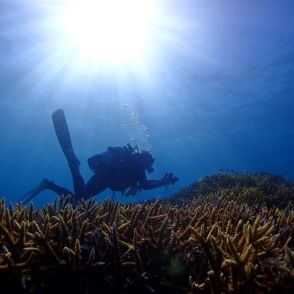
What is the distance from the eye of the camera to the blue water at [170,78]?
25.7 meters

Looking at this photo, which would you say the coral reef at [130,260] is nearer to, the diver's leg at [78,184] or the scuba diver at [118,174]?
the scuba diver at [118,174]

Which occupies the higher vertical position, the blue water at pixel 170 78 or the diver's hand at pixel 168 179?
the blue water at pixel 170 78

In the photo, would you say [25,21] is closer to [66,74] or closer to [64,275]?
[66,74]

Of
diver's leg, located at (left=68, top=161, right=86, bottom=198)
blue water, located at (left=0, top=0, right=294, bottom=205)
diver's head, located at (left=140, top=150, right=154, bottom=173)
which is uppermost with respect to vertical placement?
blue water, located at (left=0, top=0, right=294, bottom=205)

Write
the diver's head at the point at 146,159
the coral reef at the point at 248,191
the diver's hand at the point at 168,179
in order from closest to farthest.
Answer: the coral reef at the point at 248,191
the diver's head at the point at 146,159
the diver's hand at the point at 168,179

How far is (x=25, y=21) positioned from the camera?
25656 mm

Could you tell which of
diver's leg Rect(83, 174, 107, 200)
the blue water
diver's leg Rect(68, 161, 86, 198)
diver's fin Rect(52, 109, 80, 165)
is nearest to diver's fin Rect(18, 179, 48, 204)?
diver's leg Rect(68, 161, 86, 198)

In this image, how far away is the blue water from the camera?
25688mm

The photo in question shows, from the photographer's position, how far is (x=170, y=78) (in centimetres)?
3753

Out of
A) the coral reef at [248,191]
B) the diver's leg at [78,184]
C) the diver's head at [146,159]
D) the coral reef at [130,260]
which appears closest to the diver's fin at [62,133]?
the diver's leg at [78,184]

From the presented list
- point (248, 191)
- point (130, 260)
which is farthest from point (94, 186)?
point (130, 260)

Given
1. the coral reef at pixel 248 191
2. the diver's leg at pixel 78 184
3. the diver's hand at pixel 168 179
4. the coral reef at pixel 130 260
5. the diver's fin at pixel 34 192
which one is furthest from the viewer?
the diver's leg at pixel 78 184

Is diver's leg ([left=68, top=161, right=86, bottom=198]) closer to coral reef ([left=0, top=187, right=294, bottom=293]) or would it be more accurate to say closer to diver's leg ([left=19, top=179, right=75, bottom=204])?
diver's leg ([left=19, top=179, right=75, bottom=204])

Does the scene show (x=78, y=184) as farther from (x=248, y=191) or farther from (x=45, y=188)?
(x=248, y=191)
